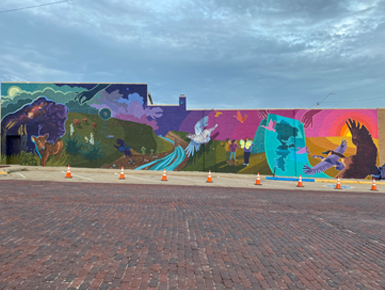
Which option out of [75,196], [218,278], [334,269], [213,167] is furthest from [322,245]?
[213,167]

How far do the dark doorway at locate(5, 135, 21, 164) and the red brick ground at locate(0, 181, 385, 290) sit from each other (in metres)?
16.3

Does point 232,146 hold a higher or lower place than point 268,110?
lower

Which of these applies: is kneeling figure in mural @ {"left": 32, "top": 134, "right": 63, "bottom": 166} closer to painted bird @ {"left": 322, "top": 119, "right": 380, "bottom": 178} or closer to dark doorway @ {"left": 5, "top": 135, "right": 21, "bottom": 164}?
dark doorway @ {"left": 5, "top": 135, "right": 21, "bottom": 164}

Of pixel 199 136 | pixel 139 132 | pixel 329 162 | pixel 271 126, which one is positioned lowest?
pixel 329 162

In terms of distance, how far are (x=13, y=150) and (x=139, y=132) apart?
10.6m

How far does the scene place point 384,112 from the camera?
2192 cm

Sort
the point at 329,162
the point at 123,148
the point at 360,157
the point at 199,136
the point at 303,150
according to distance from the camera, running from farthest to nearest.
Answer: the point at 123,148
the point at 199,136
the point at 303,150
the point at 329,162
the point at 360,157

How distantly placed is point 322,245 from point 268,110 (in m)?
17.9

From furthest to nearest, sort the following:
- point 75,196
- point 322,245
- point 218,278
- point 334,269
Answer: point 75,196 → point 322,245 → point 334,269 → point 218,278

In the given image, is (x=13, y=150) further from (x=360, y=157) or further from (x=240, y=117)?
(x=360, y=157)

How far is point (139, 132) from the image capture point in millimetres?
22828

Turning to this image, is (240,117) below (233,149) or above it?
above

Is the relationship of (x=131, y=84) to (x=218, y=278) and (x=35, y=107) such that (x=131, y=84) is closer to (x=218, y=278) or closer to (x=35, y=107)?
(x=35, y=107)

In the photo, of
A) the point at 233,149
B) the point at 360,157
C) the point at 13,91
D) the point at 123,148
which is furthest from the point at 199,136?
the point at 13,91
